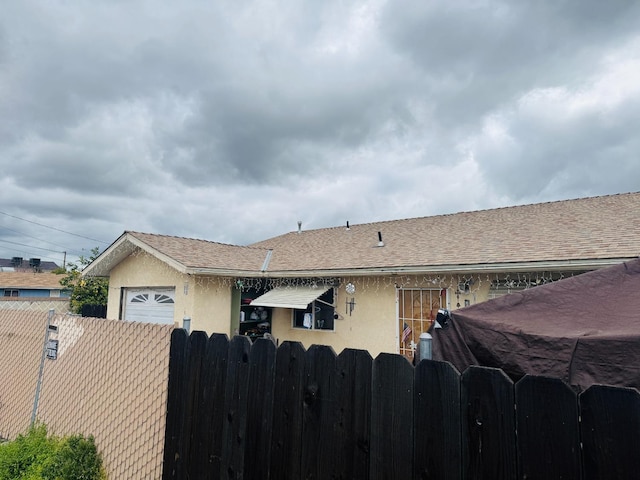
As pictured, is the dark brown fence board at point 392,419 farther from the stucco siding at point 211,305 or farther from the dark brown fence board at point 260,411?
the stucco siding at point 211,305

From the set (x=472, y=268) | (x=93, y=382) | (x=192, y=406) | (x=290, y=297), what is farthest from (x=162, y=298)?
(x=472, y=268)

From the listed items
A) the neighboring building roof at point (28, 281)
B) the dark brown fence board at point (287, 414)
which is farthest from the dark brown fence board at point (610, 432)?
the neighboring building roof at point (28, 281)

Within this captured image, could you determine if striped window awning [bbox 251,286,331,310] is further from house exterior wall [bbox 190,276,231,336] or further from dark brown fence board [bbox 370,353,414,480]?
dark brown fence board [bbox 370,353,414,480]

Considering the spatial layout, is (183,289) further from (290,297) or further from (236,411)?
(236,411)

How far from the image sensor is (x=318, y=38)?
10953 millimetres

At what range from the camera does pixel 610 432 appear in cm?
155

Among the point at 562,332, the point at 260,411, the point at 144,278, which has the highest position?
the point at 144,278

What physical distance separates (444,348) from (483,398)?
4.17 feet

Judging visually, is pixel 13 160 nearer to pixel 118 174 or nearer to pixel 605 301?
pixel 118 174

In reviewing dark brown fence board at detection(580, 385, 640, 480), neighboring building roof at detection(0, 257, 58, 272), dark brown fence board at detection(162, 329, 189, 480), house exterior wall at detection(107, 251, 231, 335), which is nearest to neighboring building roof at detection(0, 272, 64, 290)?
neighboring building roof at detection(0, 257, 58, 272)

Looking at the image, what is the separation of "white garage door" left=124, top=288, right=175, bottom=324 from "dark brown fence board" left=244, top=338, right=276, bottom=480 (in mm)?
8750

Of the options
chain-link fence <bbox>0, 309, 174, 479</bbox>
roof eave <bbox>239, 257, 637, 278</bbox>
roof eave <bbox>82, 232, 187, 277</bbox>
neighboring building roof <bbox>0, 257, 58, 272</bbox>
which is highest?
neighboring building roof <bbox>0, 257, 58, 272</bbox>

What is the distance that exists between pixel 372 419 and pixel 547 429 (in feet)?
3.18

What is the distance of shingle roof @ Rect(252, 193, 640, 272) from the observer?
7469mm
